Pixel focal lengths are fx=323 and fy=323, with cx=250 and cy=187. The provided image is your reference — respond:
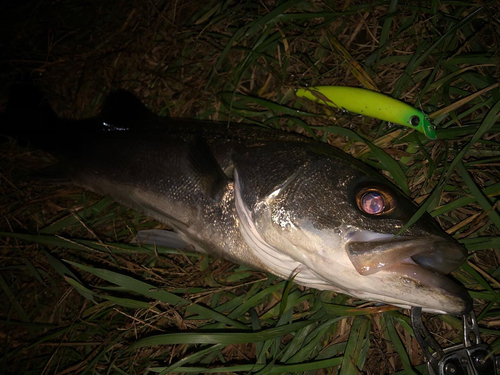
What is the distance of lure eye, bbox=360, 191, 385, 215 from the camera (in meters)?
1.64

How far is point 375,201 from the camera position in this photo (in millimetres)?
1646

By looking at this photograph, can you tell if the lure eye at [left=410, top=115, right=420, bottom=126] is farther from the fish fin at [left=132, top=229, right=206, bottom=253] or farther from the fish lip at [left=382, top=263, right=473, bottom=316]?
the fish fin at [left=132, top=229, right=206, bottom=253]

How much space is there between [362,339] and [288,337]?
0.55 m

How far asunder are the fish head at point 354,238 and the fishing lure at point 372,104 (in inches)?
20.5

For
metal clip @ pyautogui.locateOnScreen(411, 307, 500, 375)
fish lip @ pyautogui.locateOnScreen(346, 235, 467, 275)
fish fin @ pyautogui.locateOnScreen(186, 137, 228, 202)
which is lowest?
metal clip @ pyautogui.locateOnScreen(411, 307, 500, 375)

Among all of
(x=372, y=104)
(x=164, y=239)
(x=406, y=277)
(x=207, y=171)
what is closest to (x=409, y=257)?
(x=406, y=277)

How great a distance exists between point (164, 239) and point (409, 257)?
1717mm

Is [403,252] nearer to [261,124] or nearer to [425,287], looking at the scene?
[425,287]

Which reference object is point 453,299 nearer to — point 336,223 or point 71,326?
point 336,223

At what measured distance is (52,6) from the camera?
142 inches

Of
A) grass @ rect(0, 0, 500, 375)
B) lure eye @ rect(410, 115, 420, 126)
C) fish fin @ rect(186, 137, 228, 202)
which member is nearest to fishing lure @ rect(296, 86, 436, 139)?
lure eye @ rect(410, 115, 420, 126)

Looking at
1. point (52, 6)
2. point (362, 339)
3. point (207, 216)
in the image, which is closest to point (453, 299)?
point (362, 339)

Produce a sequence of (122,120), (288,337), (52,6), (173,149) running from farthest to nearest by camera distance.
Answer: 1. (52,6)
2. (122,120)
3. (288,337)
4. (173,149)

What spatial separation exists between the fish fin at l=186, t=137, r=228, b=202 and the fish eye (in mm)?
822
